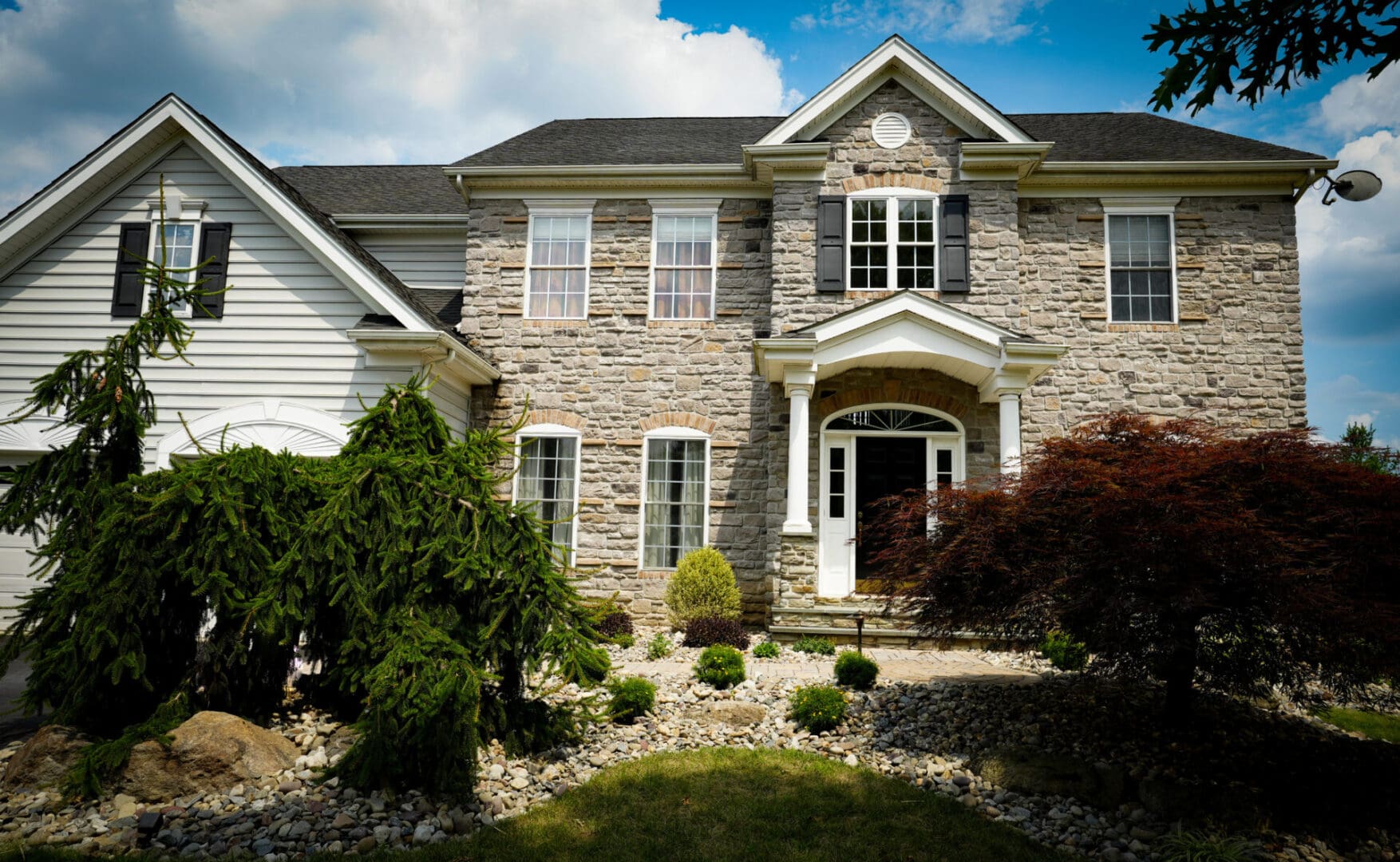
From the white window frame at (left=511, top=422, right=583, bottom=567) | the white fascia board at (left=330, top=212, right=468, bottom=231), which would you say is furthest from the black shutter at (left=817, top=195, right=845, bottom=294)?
the white fascia board at (left=330, top=212, right=468, bottom=231)

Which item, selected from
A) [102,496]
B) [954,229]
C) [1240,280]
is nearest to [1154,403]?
[1240,280]

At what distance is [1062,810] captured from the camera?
5.25m

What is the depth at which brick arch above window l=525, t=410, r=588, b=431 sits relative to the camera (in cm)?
1267

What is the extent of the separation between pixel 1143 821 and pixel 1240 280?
10.1 metres

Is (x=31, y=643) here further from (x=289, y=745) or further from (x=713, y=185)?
(x=713, y=185)

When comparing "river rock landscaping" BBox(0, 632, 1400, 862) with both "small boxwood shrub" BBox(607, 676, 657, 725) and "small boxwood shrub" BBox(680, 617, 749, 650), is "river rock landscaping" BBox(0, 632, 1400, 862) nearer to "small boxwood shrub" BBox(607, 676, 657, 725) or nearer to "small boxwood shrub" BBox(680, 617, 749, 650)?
"small boxwood shrub" BBox(607, 676, 657, 725)

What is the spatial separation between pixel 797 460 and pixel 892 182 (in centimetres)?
466

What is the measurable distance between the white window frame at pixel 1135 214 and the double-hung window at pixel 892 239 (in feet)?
8.95

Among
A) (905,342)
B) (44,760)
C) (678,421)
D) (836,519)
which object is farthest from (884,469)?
(44,760)

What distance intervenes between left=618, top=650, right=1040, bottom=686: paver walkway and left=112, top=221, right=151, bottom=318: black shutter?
28.3ft

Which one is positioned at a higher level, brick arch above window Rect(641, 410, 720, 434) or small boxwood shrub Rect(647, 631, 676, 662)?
brick arch above window Rect(641, 410, 720, 434)

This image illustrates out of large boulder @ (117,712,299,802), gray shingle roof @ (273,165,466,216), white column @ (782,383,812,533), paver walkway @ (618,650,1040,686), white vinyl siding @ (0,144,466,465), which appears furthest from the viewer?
gray shingle roof @ (273,165,466,216)

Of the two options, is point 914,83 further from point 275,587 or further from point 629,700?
point 275,587

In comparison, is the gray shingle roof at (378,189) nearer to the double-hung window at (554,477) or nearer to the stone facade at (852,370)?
the stone facade at (852,370)
